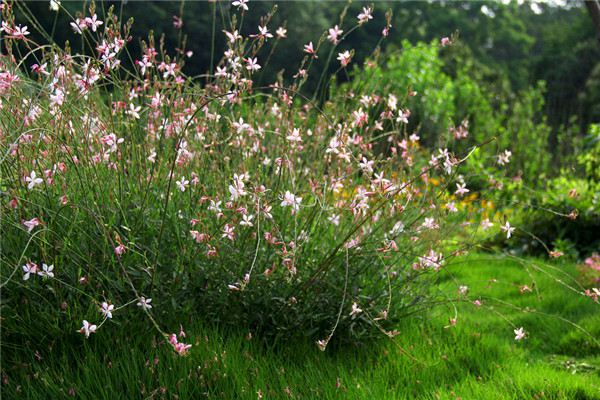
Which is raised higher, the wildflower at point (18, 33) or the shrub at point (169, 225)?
the wildflower at point (18, 33)

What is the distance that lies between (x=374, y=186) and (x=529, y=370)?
129cm

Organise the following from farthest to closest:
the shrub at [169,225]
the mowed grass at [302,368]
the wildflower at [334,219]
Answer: the wildflower at [334,219]
the shrub at [169,225]
the mowed grass at [302,368]

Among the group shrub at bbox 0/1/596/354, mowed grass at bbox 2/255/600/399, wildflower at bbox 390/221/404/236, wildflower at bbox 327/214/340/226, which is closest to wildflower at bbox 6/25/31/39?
shrub at bbox 0/1/596/354

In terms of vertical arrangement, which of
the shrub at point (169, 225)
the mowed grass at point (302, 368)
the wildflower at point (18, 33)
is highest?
the wildflower at point (18, 33)

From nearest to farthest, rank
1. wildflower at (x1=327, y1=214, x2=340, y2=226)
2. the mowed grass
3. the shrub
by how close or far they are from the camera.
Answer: the mowed grass
the shrub
wildflower at (x1=327, y1=214, x2=340, y2=226)

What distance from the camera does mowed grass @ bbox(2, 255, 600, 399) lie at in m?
2.74

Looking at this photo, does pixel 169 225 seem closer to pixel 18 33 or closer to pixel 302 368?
pixel 302 368

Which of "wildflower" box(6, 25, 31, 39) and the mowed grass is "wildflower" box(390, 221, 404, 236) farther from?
"wildflower" box(6, 25, 31, 39)

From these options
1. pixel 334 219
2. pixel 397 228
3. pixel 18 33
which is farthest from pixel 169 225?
pixel 397 228

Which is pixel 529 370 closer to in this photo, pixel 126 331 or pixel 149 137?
pixel 126 331

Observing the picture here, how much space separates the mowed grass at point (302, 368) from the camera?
2.74 metres

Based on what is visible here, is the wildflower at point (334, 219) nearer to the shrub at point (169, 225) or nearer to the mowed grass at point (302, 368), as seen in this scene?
the shrub at point (169, 225)

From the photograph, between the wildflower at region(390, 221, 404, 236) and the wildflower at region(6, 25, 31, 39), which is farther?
the wildflower at region(390, 221, 404, 236)

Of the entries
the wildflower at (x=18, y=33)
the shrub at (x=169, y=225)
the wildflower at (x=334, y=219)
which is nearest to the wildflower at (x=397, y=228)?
the shrub at (x=169, y=225)
